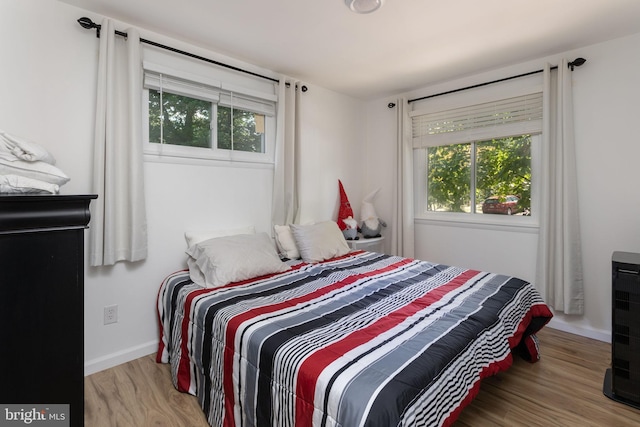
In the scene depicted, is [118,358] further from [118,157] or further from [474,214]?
[474,214]

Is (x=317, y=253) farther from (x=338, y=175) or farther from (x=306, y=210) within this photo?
(x=338, y=175)

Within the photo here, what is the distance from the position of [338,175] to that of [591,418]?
2.87m

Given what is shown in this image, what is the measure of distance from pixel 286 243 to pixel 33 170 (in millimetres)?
1796

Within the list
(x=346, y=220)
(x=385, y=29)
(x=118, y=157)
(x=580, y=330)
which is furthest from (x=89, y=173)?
(x=580, y=330)

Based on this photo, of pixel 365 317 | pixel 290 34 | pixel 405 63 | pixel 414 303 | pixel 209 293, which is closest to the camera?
pixel 365 317

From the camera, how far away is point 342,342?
4.38 feet

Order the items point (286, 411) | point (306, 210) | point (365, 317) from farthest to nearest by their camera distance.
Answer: point (306, 210)
point (365, 317)
point (286, 411)

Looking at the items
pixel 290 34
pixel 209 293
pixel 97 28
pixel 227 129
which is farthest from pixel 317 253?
pixel 97 28

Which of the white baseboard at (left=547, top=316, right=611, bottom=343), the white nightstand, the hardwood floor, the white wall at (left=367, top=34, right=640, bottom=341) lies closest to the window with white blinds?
the white wall at (left=367, top=34, right=640, bottom=341)

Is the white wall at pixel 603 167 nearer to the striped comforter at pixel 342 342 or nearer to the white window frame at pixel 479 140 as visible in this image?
the white window frame at pixel 479 140

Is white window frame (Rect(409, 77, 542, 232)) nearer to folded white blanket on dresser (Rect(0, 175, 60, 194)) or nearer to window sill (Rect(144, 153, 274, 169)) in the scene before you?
window sill (Rect(144, 153, 274, 169))

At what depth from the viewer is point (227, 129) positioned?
108 inches

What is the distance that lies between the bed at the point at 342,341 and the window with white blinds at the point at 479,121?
1.48 metres

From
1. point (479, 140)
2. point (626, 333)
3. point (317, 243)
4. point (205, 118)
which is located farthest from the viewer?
point (479, 140)
